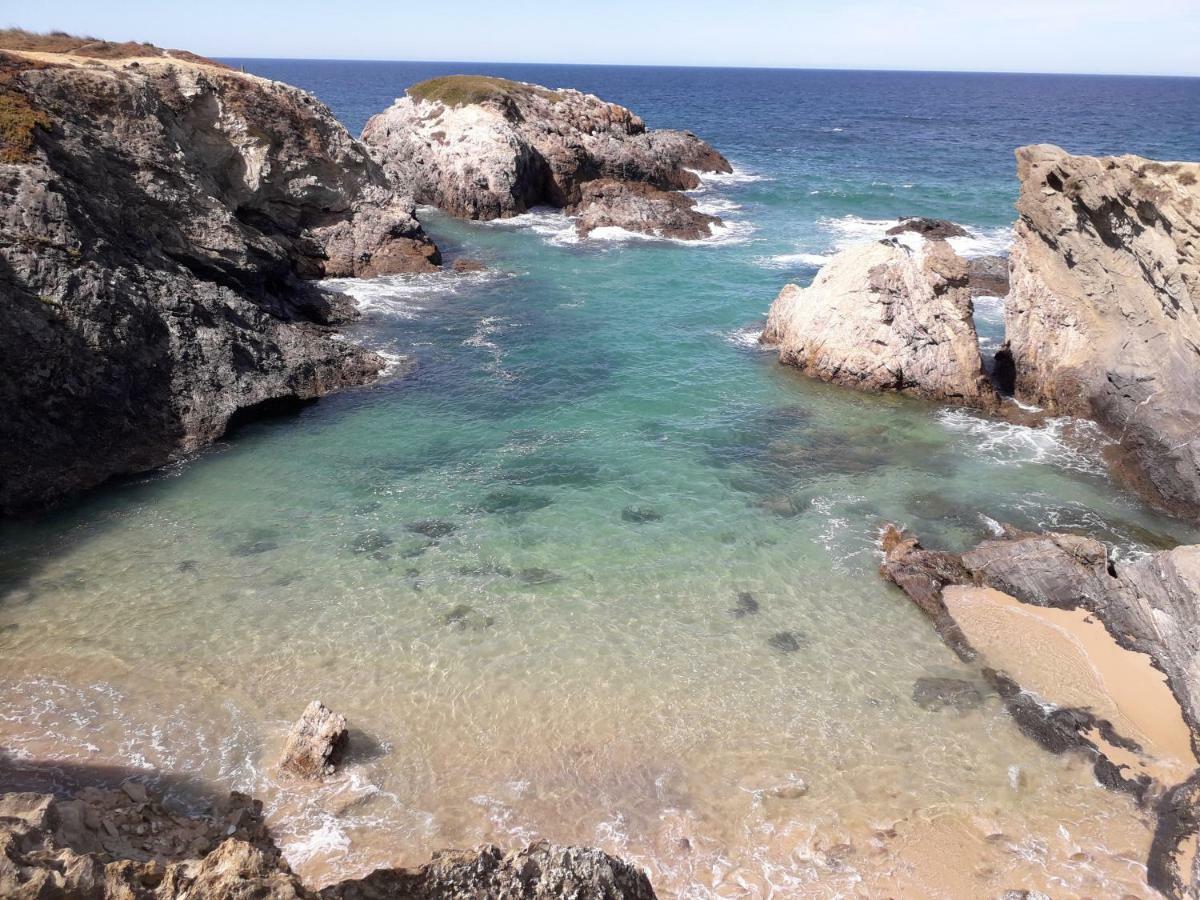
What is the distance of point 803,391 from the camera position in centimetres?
2967

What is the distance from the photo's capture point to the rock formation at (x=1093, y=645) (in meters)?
13.5

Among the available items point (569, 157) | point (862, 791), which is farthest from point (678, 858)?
point (569, 157)

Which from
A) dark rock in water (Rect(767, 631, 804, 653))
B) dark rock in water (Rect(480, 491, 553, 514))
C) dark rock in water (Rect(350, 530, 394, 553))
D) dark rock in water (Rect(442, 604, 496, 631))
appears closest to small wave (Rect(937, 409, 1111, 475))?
dark rock in water (Rect(767, 631, 804, 653))

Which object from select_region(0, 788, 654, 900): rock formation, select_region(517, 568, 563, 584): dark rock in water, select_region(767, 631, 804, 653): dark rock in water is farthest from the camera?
select_region(517, 568, 563, 584): dark rock in water

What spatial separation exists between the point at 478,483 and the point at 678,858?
13122 millimetres

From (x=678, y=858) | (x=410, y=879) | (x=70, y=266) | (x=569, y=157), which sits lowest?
(x=678, y=858)

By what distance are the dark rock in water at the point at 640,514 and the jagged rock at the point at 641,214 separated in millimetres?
34200

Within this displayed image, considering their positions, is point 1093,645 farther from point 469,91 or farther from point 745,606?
point 469,91

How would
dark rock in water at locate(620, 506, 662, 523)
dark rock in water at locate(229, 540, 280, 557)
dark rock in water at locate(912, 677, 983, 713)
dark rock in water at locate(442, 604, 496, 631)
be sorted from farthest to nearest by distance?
1. dark rock in water at locate(620, 506, 662, 523)
2. dark rock in water at locate(229, 540, 280, 557)
3. dark rock in water at locate(442, 604, 496, 631)
4. dark rock in water at locate(912, 677, 983, 713)

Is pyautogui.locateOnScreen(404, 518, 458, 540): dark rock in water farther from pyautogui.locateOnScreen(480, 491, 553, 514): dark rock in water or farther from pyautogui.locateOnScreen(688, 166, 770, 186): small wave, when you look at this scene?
pyautogui.locateOnScreen(688, 166, 770, 186): small wave

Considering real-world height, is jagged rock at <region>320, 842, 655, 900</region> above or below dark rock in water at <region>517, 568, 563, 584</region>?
above

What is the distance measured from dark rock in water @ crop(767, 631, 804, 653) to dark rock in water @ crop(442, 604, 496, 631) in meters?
6.12

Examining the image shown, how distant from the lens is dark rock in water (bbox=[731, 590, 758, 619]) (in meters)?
17.7

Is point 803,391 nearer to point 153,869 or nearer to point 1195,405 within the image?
point 1195,405
